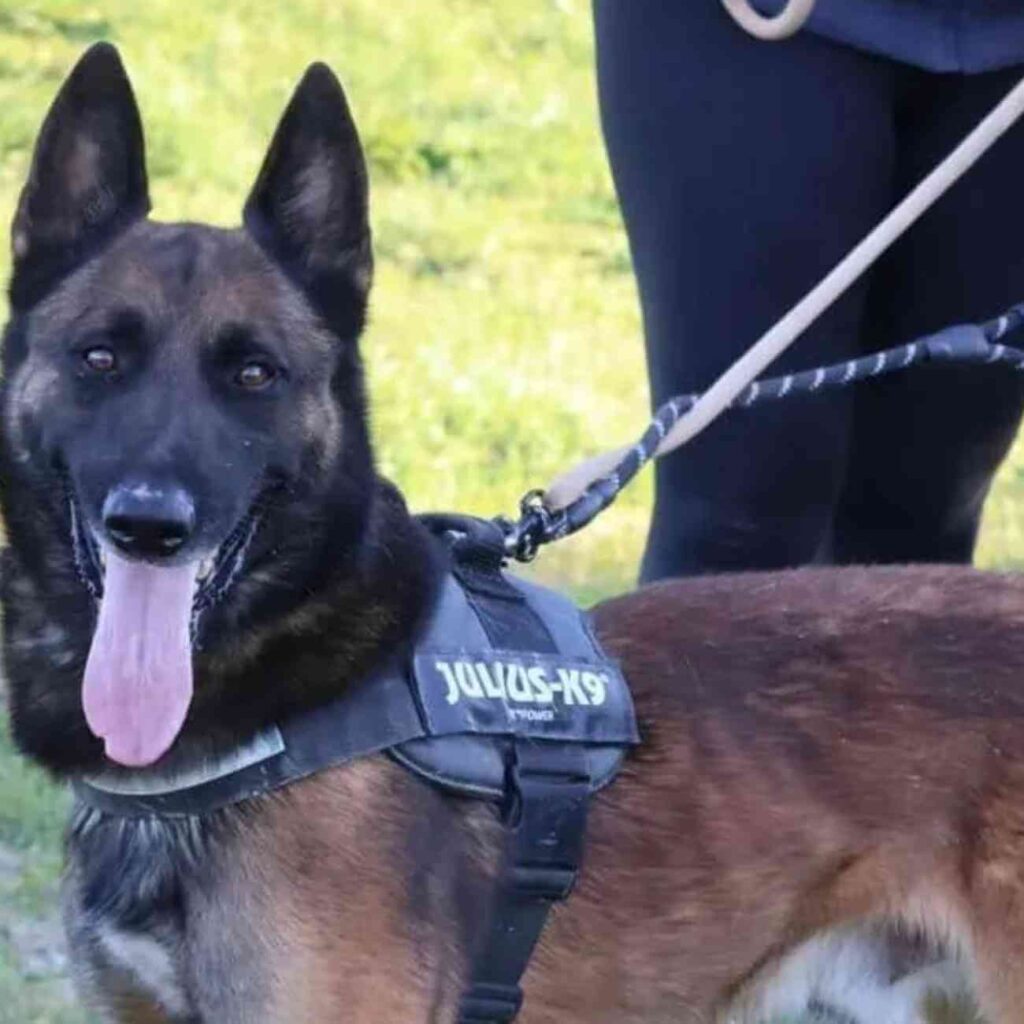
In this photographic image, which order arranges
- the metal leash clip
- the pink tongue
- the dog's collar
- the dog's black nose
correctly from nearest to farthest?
the dog's black nose → the pink tongue → the dog's collar → the metal leash clip

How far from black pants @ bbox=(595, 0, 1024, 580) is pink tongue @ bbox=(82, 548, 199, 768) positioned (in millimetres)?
1021

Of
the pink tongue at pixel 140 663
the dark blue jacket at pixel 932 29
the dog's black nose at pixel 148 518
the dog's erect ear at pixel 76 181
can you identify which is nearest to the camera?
the dog's black nose at pixel 148 518

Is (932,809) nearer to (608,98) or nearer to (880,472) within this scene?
(880,472)

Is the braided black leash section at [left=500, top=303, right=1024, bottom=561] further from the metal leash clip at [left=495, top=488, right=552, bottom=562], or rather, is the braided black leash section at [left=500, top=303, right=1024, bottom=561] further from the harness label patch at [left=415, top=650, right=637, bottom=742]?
the harness label patch at [left=415, top=650, right=637, bottom=742]

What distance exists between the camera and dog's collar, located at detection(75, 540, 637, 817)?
9.95 ft

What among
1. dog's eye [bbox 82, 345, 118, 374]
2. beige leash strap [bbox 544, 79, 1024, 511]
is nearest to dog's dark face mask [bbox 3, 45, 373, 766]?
dog's eye [bbox 82, 345, 118, 374]

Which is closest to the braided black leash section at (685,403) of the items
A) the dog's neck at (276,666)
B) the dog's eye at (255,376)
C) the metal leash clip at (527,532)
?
the metal leash clip at (527,532)

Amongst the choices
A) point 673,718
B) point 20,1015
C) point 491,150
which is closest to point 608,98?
point 673,718

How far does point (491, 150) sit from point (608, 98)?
20.7 feet

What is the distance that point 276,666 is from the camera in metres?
3.10

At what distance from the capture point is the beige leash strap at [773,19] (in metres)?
3.44

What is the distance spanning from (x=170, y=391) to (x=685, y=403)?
80 cm

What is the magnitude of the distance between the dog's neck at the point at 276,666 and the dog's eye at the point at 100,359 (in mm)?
344

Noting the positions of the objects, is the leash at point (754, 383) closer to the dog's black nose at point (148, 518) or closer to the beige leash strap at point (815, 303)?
the beige leash strap at point (815, 303)
